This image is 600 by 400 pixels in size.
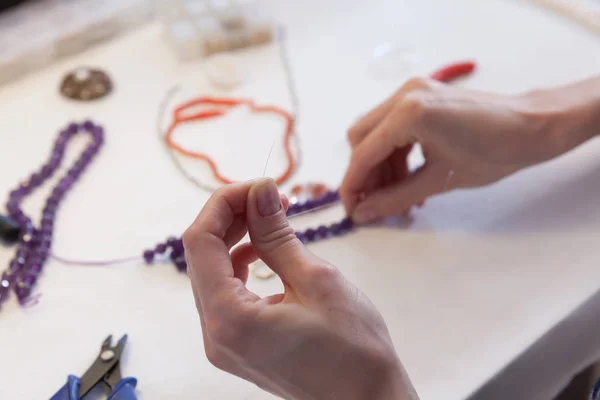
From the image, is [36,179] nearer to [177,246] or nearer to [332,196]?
[177,246]

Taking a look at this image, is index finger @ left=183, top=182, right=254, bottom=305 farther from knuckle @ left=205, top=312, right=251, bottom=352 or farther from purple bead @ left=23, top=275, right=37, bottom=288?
purple bead @ left=23, top=275, right=37, bottom=288

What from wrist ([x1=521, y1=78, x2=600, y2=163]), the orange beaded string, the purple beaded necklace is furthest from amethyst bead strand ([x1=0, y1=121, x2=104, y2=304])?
wrist ([x1=521, y1=78, x2=600, y2=163])

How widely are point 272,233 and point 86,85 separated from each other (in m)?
0.54

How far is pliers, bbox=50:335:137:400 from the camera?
0.55 m

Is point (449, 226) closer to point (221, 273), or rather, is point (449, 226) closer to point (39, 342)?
→ point (221, 273)

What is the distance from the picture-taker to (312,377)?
0.44 m

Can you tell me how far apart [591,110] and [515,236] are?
0.58 feet

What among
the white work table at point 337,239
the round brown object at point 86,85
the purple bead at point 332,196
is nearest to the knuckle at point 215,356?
the white work table at point 337,239

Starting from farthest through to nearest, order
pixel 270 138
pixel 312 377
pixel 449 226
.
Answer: pixel 270 138 → pixel 449 226 → pixel 312 377

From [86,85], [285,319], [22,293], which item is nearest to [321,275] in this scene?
[285,319]

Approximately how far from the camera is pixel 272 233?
480mm

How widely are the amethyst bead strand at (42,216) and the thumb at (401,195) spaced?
1.18 ft

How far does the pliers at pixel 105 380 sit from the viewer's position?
0.55 metres

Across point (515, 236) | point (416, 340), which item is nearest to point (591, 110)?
point (515, 236)
